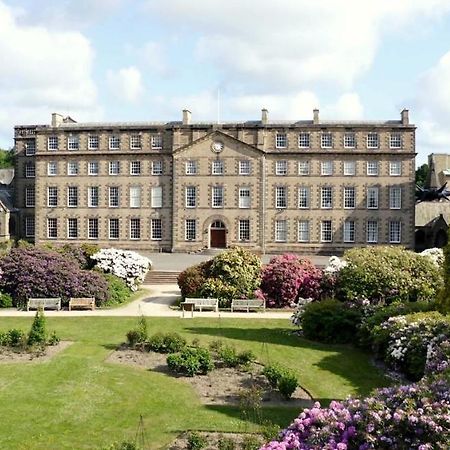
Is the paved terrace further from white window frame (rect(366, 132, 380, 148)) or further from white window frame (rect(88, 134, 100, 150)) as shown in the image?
white window frame (rect(366, 132, 380, 148))

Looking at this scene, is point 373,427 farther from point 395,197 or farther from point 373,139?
point 373,139

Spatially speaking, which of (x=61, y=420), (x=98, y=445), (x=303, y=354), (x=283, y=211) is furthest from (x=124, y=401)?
(x=283, y=211)

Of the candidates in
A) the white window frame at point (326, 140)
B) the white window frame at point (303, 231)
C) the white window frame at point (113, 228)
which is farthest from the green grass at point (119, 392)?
the white window frame at point (326, 140)

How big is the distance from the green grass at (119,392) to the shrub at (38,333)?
1120 mm

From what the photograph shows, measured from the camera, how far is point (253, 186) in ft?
180

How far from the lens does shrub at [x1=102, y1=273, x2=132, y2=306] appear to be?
101 ft

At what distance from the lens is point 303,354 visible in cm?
1908

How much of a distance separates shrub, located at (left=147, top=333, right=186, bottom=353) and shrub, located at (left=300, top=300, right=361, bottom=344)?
514cm

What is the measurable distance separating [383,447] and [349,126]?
50.0 metres

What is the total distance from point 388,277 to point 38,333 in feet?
49.2

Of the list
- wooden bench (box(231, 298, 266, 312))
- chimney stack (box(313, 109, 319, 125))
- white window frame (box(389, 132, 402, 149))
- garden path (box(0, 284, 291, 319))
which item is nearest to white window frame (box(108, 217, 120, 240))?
chimney stack (box(313, 109, 319, 125))

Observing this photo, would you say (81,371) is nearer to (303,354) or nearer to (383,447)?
(303,354)

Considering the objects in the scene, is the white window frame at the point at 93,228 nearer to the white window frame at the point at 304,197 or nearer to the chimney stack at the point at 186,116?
the chimney stack at the point at 186,116

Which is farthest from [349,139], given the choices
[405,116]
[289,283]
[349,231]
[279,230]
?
[289,283]
